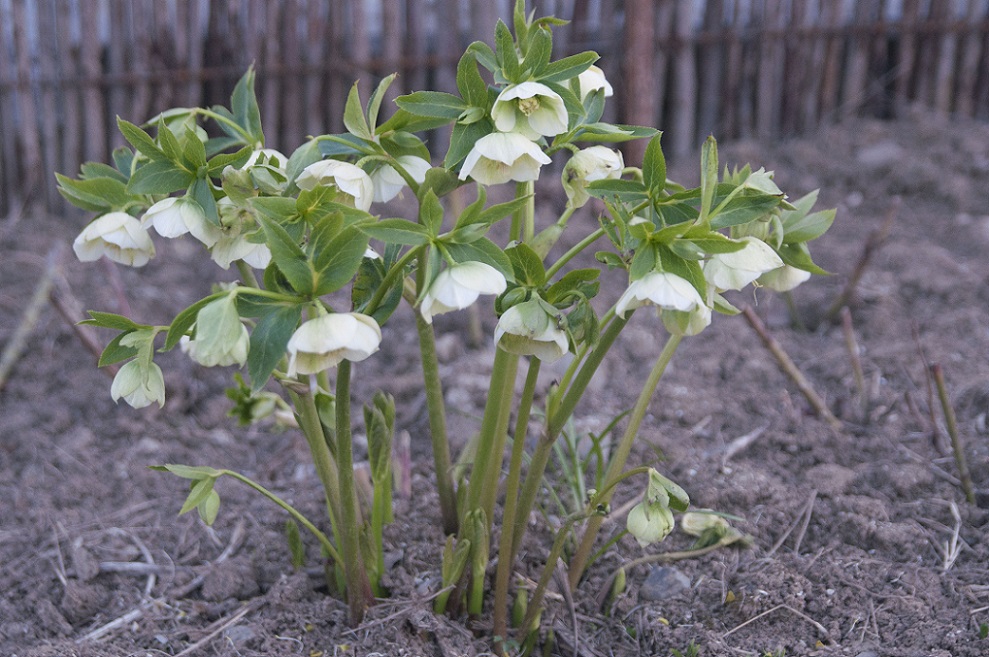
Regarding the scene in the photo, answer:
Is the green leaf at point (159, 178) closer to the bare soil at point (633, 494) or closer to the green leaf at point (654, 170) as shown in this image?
the green leaf at point (654, 170)

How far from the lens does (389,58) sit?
8.71ft

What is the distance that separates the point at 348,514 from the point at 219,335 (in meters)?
0.33

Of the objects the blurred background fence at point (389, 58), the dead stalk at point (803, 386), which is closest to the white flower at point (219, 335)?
the dead stalk at point (803, 386)

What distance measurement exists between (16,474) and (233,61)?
1.51 meters

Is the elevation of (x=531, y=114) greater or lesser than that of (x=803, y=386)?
greater

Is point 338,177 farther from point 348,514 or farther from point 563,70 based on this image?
point 348,514

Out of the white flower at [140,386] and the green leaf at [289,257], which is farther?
the white flower at [140,386]

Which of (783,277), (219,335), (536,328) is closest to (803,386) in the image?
(783,277)

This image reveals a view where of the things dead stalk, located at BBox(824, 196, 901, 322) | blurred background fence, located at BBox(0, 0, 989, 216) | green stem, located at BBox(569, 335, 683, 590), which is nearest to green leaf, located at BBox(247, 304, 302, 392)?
green stem, located at BBox(569, 335, 683, 590)

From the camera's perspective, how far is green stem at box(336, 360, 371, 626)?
894 millimetres

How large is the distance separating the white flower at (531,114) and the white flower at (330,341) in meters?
0.22

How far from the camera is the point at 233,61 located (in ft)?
8.75

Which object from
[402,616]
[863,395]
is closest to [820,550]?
[863,395]

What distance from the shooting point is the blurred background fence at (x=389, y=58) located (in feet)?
8.65
